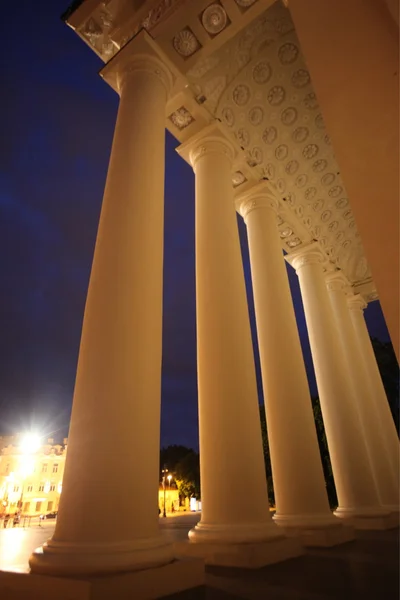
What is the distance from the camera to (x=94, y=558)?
1809 centimetres

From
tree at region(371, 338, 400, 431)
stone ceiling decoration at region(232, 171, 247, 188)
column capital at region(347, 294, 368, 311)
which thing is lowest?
tree at region(371, 338, 400, 431)

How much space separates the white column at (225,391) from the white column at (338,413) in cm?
3856

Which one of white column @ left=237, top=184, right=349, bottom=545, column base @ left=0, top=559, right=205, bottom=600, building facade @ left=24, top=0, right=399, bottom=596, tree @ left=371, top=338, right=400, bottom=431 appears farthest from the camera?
tree @ left=371, top=338, right=400, bottom=431

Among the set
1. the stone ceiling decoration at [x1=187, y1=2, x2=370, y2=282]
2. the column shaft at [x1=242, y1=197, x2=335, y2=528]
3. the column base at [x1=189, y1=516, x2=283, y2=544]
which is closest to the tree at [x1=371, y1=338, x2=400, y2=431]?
the stone ceiling decoration at [x1=187, y1=2, x2=370, y2=282]

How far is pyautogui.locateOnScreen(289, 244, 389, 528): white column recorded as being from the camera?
64188 millimetres

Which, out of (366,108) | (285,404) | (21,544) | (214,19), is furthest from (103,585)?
(21,544)

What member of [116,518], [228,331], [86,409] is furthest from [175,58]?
[116,518]

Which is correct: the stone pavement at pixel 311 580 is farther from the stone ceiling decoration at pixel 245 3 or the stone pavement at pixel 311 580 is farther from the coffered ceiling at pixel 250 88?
the stone ceiling decoration at pixel 245 3

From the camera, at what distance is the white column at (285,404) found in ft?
144

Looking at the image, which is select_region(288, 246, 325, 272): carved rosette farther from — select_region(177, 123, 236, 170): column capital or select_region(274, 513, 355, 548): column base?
select_region(274, 513, 355, 548): column base

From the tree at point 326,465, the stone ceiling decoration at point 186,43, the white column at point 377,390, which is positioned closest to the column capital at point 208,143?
the stone ceiling decoration at point 186,43

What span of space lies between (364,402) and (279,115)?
215 ft

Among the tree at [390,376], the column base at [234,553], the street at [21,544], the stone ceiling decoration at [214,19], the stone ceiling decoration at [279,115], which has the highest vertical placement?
the stone ceiling decoration at [279,115]

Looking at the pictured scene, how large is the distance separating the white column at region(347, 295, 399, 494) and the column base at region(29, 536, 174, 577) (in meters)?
78.8
